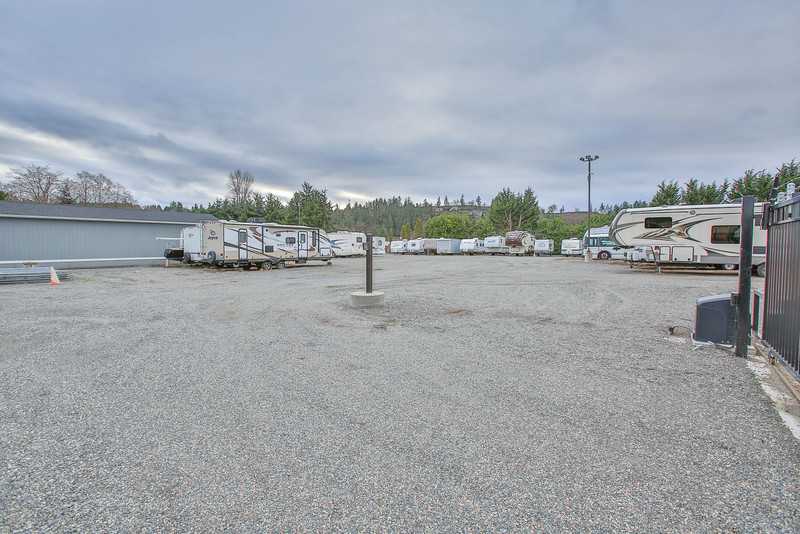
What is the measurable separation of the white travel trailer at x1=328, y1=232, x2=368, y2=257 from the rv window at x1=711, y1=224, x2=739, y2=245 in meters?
24.8

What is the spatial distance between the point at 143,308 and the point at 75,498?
23.9 feet

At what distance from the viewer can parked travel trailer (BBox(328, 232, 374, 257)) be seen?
35312 millimetres

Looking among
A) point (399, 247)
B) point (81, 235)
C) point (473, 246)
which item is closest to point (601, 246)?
point (473, 246)

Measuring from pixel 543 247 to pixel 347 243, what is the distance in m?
21.2

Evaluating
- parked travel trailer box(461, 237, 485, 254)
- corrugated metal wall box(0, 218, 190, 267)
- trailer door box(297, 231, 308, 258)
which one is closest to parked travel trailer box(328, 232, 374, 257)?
trailer door box(297, 231, 308, 258)

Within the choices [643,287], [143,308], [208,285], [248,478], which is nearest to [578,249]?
[643,287]

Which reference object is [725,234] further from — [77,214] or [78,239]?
[77,214]

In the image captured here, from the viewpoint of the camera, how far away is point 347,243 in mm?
35844

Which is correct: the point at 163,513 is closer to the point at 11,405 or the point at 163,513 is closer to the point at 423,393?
the point at 423,393

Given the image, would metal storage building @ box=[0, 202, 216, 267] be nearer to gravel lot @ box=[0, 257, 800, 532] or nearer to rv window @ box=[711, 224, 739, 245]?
gravel lot @ box=[0, 257, 800, 532]

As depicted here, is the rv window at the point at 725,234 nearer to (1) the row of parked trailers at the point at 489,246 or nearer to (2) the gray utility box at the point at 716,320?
(2) the gray utility box at the point at 716,320

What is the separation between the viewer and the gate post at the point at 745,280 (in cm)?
485

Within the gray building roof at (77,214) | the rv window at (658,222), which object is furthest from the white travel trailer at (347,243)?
the rv window at (658,222)

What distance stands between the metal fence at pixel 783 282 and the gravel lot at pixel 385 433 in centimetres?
50
